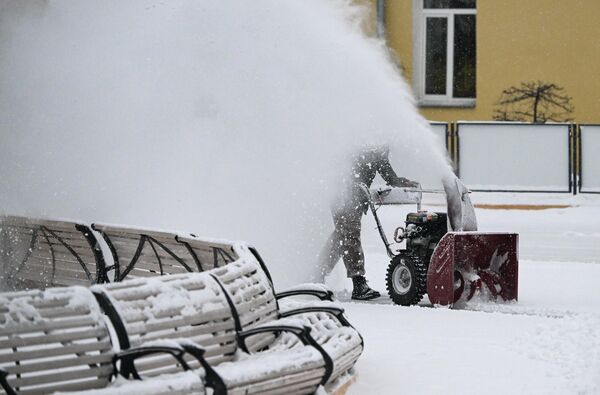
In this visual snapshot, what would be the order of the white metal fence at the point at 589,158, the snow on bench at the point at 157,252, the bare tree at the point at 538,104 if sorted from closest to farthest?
1. the snow on bench at the point at 157,252
2. the white metal fence at the point at 589,158
3. the bare tree at the point at 538,104

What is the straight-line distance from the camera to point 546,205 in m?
21.2

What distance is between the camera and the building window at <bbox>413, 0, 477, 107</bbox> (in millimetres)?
23781

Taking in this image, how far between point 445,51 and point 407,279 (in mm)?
12927

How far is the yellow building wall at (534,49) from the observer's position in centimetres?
2283

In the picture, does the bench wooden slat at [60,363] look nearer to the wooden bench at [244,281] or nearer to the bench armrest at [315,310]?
the wooden bench at [244,281]

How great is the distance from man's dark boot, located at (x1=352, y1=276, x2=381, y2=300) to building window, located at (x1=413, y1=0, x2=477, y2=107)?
468 inches

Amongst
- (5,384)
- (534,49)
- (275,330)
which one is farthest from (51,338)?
(534,49)

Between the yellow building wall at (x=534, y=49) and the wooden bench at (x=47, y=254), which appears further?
the yellow building wall at (x=534, y=49)

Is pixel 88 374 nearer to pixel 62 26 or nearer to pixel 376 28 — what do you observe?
pixel 62 26

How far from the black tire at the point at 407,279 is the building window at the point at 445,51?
484 inches

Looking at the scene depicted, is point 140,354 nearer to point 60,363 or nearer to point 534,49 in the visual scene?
point 60,363

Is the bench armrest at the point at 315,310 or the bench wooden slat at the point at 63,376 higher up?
the bench wooden slat at the point at 63,376

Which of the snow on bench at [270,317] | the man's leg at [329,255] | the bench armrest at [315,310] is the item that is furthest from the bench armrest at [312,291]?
the man's leg at [329,255]

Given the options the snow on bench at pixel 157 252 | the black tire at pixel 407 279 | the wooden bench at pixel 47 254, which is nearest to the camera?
the snow on bench at pixel 157 252
